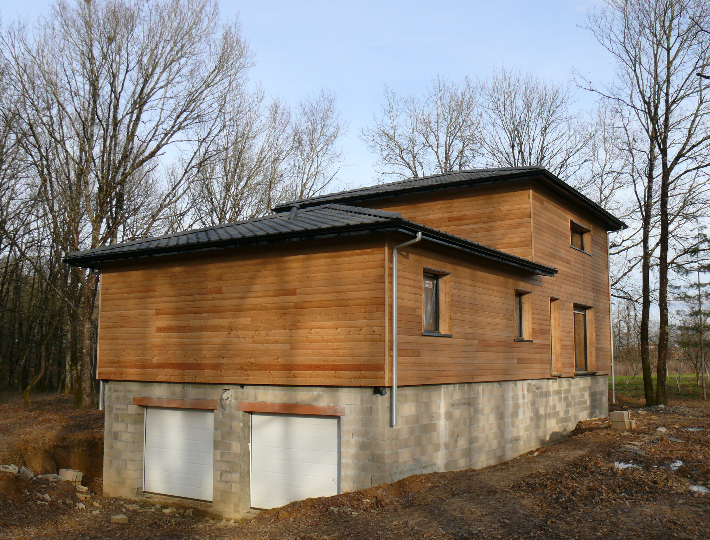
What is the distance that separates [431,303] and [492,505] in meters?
4.04

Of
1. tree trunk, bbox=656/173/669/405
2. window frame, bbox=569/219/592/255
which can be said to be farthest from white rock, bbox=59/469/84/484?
tree trunk, bbox=656/173/669/405

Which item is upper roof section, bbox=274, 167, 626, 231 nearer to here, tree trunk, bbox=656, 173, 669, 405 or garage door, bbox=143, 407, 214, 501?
tree trunk, bbox=656, 173, 669, 405

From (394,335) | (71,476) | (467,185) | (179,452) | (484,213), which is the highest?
(467,185)

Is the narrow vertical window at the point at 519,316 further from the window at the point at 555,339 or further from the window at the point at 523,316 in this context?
the window at the point at 555,339

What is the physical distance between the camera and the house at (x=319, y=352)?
1045cm

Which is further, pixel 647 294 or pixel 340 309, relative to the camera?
pixel 647 294

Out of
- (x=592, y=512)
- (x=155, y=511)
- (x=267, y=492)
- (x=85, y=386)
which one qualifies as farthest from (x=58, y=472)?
(x=592, y=512)

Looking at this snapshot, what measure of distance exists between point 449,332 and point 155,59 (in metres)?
17.2

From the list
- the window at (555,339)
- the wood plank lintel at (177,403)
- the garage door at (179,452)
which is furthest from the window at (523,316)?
the garage door at (179,452)

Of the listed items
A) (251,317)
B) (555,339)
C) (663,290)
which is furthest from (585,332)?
(251,317)

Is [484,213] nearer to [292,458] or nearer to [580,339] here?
[580,339]

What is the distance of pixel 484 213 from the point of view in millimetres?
16203

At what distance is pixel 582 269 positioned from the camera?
19047 millimetres

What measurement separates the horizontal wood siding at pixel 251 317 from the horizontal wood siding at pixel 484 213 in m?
6.34
